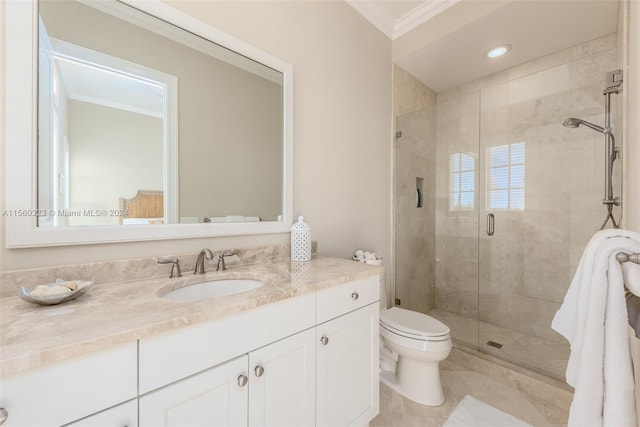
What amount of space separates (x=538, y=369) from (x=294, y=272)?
1.81 meters

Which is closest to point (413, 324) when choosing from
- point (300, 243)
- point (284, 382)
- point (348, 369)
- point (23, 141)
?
point (348, 369)

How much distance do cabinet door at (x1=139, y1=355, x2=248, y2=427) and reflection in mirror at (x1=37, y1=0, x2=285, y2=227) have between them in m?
0.65

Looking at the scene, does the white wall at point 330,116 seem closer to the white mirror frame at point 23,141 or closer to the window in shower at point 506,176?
the white mirror frame at point 23,141

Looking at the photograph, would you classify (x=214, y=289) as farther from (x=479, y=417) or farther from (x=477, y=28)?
(x=477, y=28)

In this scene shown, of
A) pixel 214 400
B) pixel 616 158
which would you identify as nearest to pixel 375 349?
pixel 214 400

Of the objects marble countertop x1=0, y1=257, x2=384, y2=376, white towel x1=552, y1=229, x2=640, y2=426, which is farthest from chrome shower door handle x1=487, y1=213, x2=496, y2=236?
marble countertop x1=0, y1=257, x2=384, y2=376

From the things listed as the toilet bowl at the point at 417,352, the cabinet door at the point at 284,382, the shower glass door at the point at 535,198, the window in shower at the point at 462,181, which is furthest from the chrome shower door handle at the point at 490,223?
the cabinet door at the point at 284,382

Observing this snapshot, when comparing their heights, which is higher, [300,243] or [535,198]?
[535,198]

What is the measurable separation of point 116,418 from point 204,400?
0.66 feet

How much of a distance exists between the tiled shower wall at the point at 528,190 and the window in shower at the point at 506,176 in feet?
0.13

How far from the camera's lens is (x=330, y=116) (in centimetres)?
175

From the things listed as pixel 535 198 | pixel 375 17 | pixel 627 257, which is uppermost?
pixel 375 17

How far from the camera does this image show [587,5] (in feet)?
5.17

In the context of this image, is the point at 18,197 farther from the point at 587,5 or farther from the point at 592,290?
the point at 587,5
